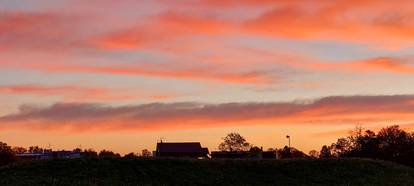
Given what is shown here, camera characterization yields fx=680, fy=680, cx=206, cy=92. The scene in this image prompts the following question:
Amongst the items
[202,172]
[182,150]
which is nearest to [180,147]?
[182,150]

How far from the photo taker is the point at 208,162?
5794 centimetres

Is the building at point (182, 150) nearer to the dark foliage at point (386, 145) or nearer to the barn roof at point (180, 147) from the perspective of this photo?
the barn roof at point (180, 147)

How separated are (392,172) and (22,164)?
1219 inches

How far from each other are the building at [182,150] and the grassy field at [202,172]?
63428 mm

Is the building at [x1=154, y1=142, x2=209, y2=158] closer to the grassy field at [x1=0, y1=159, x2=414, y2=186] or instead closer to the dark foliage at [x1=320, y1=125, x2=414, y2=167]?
the dark foliage at [x1=320, y1=125, x2=414, y2=167]

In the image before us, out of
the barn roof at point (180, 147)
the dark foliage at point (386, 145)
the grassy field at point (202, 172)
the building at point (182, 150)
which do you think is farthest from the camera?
the barn roof at point (180, 147)

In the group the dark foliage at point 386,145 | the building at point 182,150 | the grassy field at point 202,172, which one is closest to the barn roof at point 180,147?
the building at point 182,150

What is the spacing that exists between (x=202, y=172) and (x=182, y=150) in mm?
69962

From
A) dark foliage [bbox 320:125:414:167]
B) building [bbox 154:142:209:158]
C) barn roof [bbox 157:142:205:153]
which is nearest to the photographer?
dark foliage [bbox 320:125:414:167]

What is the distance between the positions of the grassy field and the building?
208ft

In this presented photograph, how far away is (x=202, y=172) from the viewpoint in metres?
54.5

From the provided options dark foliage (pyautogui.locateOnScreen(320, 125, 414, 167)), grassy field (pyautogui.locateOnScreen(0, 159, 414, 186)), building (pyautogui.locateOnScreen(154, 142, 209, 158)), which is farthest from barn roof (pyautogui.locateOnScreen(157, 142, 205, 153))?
grassy field (pyautogui.locateOnScreen(0, 159, 414, 186))

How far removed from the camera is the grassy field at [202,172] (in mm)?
51000

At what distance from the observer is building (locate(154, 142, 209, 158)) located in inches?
4796
